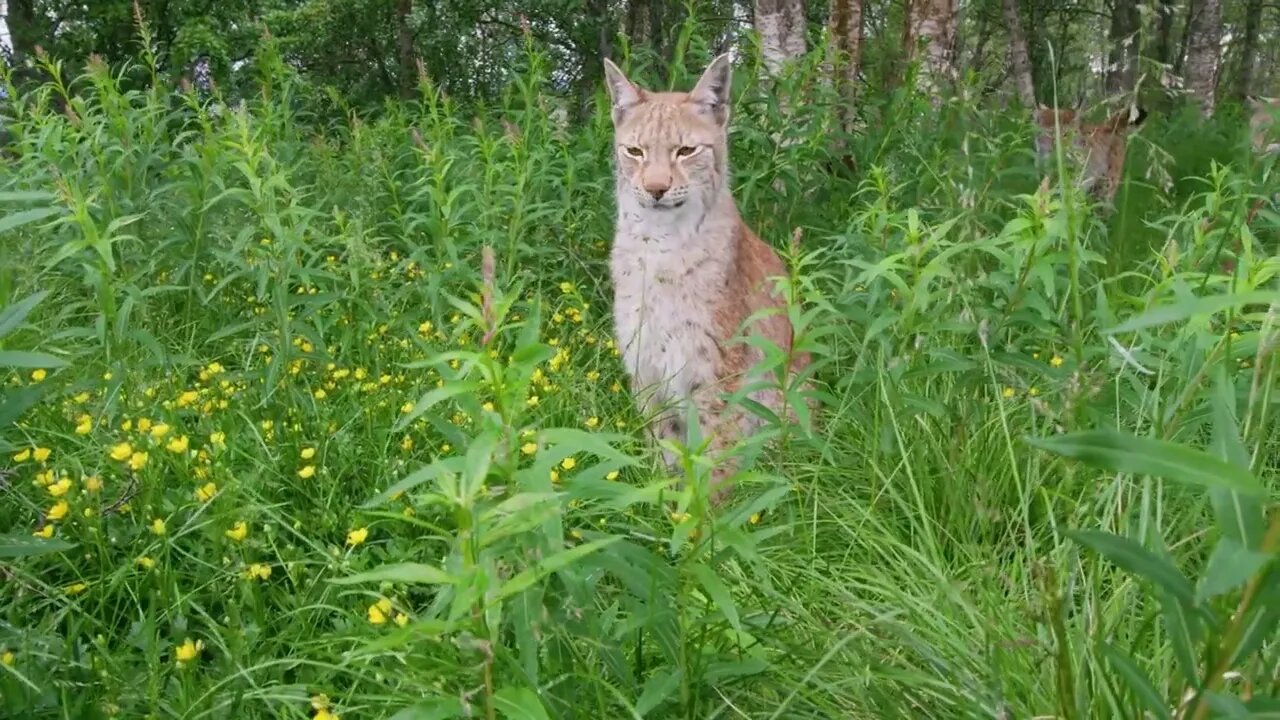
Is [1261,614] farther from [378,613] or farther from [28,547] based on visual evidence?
[28,547]

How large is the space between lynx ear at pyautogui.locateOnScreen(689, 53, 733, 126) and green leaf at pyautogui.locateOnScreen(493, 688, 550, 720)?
3.50 metres

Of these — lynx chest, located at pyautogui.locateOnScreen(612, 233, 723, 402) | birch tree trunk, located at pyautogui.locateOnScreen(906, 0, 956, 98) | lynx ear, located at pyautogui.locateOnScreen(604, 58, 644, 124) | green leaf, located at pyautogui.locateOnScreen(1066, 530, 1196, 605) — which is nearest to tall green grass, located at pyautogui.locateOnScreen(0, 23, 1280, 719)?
green leaf, located at pyautogui.locateOnScreen(1066, 530, 1196, 605)

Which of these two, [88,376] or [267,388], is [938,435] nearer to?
[267,388]

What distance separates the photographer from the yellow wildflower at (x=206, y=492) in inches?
98.0

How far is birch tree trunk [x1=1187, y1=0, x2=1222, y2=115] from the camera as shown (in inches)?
532

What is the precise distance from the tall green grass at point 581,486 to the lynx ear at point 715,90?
740 mm

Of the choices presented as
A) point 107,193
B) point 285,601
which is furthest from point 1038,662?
point 107,193

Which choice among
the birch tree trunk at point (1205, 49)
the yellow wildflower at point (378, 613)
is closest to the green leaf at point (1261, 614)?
the yellow wildflower at point (378, 613)

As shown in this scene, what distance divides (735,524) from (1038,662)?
625mm

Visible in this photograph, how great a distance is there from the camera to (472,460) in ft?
4.64

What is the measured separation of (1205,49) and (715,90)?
480 inches

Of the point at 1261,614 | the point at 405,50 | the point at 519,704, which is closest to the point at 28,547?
the point at 519,704

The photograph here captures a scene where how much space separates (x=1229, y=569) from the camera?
3.46ft

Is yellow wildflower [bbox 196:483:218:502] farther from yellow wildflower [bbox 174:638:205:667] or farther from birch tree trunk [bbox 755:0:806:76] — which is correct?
birch tree trunk [bbox 755:0:806:76]
